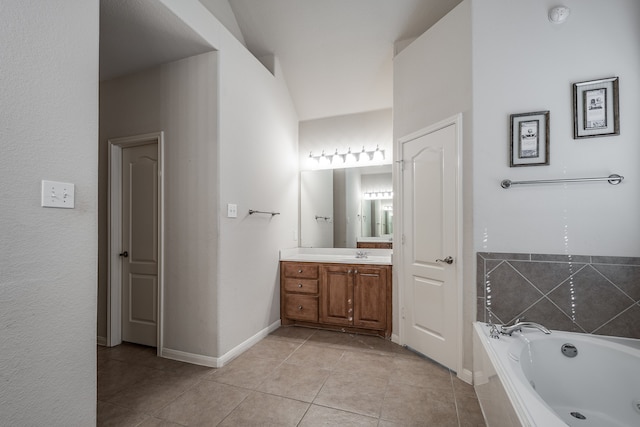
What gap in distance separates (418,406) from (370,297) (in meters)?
→ 1.27

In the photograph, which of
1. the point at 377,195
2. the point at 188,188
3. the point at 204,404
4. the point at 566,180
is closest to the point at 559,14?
the point at 566,180

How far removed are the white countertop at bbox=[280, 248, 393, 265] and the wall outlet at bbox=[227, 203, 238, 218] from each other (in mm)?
1033

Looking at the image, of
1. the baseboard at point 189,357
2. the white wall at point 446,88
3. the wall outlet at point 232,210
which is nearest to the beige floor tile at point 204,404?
the baseboard at point 189,357

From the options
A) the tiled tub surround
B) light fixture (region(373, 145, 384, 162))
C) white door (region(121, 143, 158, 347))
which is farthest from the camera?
light fixture (region(373, 145, 384, 162))

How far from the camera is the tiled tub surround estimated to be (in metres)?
1.88

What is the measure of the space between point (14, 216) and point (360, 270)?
2.68 m

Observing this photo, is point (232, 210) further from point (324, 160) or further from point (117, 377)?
point (324, 160)

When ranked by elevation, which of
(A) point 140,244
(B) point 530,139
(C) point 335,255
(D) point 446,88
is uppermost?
(D) point 446,88

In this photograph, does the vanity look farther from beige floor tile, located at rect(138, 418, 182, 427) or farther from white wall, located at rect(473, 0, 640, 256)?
beige floor tile, located at rect(138, 418, 182, 427)

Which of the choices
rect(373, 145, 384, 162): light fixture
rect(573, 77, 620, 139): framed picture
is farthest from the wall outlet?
rect(573, 77, 620, 139): framed picture

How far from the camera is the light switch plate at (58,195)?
52.3 inches

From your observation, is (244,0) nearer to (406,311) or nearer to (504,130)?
(504,130)

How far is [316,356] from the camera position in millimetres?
2695

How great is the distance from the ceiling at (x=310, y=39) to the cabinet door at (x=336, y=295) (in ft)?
6.87
